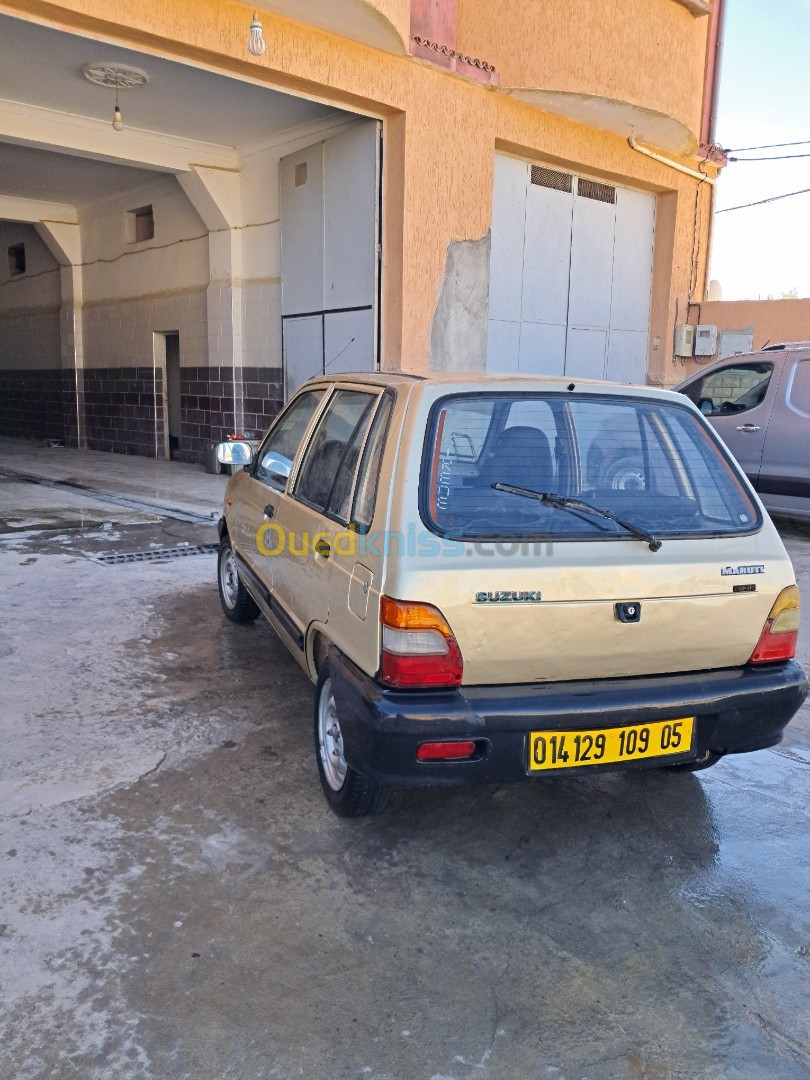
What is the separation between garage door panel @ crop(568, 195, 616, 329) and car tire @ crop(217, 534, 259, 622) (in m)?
8.52

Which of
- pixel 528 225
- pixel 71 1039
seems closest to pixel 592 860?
pixel 71 1039

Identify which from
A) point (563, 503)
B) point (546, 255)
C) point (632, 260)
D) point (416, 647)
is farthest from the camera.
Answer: point (632, 260)

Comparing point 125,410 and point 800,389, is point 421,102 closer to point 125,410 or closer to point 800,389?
point 800,389

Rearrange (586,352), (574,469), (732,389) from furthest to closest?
(586,352), (732,389), (574,469)

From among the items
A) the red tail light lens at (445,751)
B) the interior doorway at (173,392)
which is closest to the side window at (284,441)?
the red tail light lens at (445,751)

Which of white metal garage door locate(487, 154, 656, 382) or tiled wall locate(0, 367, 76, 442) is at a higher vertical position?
white metal garage door locate(487, 154, 656, 382)

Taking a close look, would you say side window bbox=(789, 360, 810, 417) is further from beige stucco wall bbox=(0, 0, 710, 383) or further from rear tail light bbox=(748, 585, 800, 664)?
rear tail light bbox=(748, 585, 800, 664)

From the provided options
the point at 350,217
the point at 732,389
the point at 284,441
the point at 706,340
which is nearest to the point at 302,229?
the point at 350,217

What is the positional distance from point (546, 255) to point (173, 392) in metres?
6.83

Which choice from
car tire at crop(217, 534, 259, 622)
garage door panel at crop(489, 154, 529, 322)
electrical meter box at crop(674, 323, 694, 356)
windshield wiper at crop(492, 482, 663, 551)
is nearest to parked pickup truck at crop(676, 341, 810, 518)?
garage door panel at crop(489, 154, 529, 322)

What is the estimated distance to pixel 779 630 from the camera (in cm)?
289

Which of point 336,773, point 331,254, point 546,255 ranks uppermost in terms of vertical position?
point 546,255

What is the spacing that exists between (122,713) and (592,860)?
7.22 ft

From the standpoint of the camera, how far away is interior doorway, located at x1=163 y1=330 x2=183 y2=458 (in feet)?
48.4
